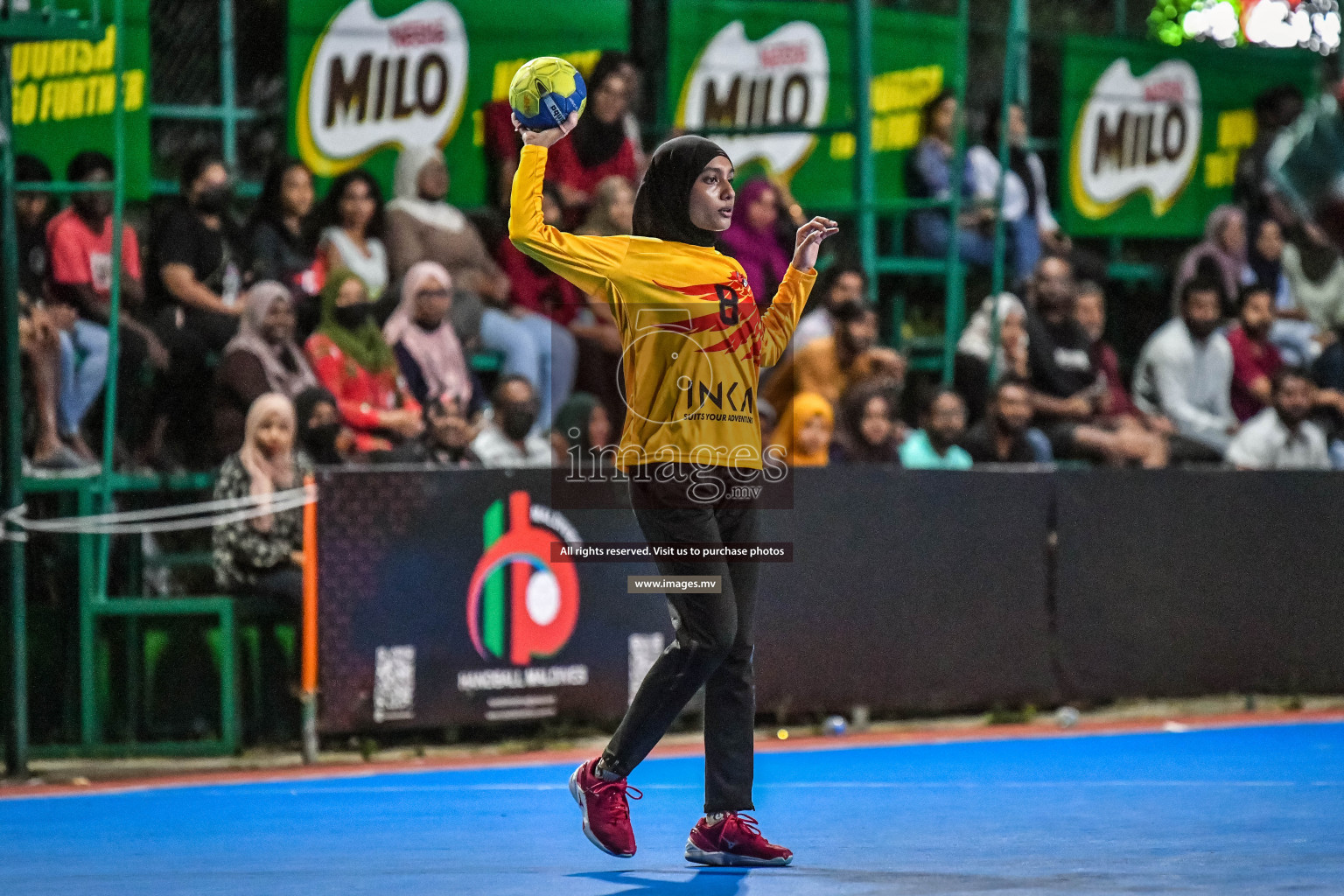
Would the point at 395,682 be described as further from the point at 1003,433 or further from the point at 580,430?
the point at 1003,433

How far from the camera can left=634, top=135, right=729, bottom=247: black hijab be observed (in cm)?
609

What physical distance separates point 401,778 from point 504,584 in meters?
1.35

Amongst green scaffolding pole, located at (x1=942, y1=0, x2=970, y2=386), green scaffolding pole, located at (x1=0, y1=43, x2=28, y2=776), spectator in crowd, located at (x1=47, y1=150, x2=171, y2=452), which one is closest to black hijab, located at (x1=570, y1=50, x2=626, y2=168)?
green scaffolding pole, located at (x1=942, y1=0, x2=970, y2=386)

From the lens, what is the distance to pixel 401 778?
28.6 feet

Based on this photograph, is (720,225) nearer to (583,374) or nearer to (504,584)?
(504,584)

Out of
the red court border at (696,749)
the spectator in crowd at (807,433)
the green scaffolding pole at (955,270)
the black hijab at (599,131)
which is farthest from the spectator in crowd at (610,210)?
the red court border at (696,749)

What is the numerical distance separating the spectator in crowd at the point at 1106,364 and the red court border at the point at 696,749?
317 cm

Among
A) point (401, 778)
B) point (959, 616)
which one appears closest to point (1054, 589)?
point (959, 616)

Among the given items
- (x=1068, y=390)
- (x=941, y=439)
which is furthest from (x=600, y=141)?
(x=1068, y=390)

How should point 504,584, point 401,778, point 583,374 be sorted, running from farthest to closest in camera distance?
point 583,374
point 504,584
point 401,778

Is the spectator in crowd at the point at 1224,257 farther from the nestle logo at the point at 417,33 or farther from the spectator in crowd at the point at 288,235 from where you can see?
the spectator in crowd at the point at 288,235

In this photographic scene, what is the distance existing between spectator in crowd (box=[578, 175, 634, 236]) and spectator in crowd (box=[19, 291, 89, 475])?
3.15 meters

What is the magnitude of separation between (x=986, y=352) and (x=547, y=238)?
778 centimetres

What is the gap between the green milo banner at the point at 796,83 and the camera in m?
13.9
